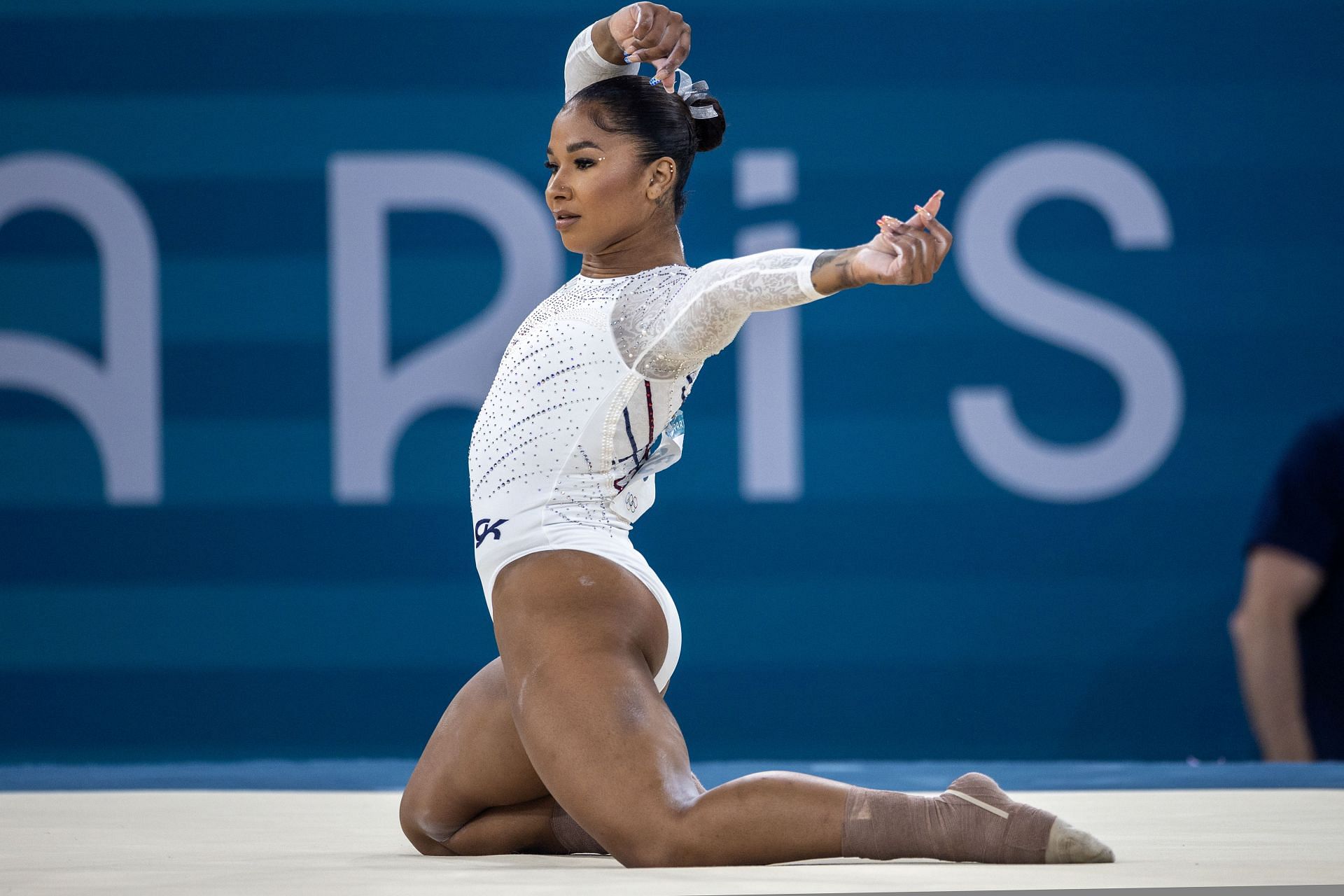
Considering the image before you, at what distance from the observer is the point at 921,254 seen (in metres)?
1.76

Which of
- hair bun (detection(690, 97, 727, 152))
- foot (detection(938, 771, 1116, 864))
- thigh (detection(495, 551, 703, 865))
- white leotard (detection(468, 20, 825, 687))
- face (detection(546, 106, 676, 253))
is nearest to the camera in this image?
foot (detection(938, 771, 1116, 864))

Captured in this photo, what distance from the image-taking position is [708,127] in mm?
2262

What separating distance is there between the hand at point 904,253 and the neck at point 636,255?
0.42 metres

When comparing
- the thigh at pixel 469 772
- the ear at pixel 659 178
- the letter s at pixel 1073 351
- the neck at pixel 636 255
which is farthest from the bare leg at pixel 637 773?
the letter s at pixel 1073 351

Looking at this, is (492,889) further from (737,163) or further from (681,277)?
(737,163)

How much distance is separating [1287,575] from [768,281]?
254 cm

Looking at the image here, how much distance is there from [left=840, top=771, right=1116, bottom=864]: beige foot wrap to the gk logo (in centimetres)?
59

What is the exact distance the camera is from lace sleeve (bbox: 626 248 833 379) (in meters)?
1.84

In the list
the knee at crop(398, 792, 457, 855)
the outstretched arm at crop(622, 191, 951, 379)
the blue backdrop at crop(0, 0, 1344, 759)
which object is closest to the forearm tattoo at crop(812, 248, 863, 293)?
the outstretched arm at crop(622, 191, 951, 379)

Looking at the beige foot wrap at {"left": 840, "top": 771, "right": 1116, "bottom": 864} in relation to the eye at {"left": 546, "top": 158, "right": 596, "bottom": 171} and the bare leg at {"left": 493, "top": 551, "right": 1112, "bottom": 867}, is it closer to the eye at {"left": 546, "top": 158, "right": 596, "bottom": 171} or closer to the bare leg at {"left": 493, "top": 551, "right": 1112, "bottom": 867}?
the bare leg at {"left": 493, "top": 551, "right": 1112, "bottom": 867}

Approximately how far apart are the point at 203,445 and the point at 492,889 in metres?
2.80

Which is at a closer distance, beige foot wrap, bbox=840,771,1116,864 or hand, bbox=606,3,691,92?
beige foot wrap, bbox=840,771,1116,864

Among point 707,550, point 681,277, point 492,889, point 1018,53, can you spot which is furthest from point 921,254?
point 1018,53

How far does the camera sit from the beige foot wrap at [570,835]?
2.16 metres
